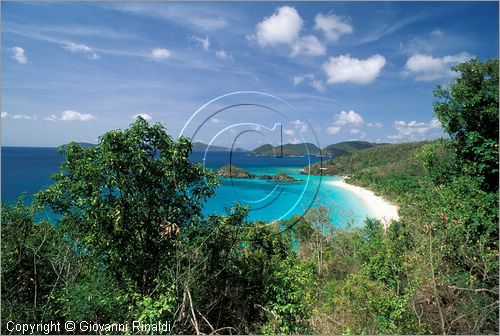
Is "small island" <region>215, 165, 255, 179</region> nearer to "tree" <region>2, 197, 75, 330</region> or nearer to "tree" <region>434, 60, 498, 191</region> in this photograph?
"tree" <region>2, 197, 75, 330</region>

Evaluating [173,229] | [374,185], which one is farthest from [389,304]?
[374,185]

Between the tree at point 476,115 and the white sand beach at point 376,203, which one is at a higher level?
the tree at point 476,115

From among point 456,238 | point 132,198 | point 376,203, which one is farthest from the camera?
point 376,203

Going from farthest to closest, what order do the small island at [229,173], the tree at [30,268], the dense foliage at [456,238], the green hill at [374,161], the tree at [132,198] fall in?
the green hill at [374,161] < the small island at [229,173] < the dense foliage at [456,238] < the tree at [30,268] < the tree at [132,198]

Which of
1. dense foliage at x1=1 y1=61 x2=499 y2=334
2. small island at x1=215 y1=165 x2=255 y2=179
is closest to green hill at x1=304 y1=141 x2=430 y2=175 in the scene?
small island at x1=215 y1=165 x2=255 y2=179

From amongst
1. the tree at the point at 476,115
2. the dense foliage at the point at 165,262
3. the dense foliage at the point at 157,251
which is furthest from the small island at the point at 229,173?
the tree at the point at 476,115

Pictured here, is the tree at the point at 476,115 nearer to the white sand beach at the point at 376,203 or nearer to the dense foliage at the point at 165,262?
the dense foliage at the point at 165,262

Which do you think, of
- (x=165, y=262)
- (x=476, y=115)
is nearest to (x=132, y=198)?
(x=165, y=262)

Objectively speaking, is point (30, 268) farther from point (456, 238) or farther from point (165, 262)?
point (456, 238)
